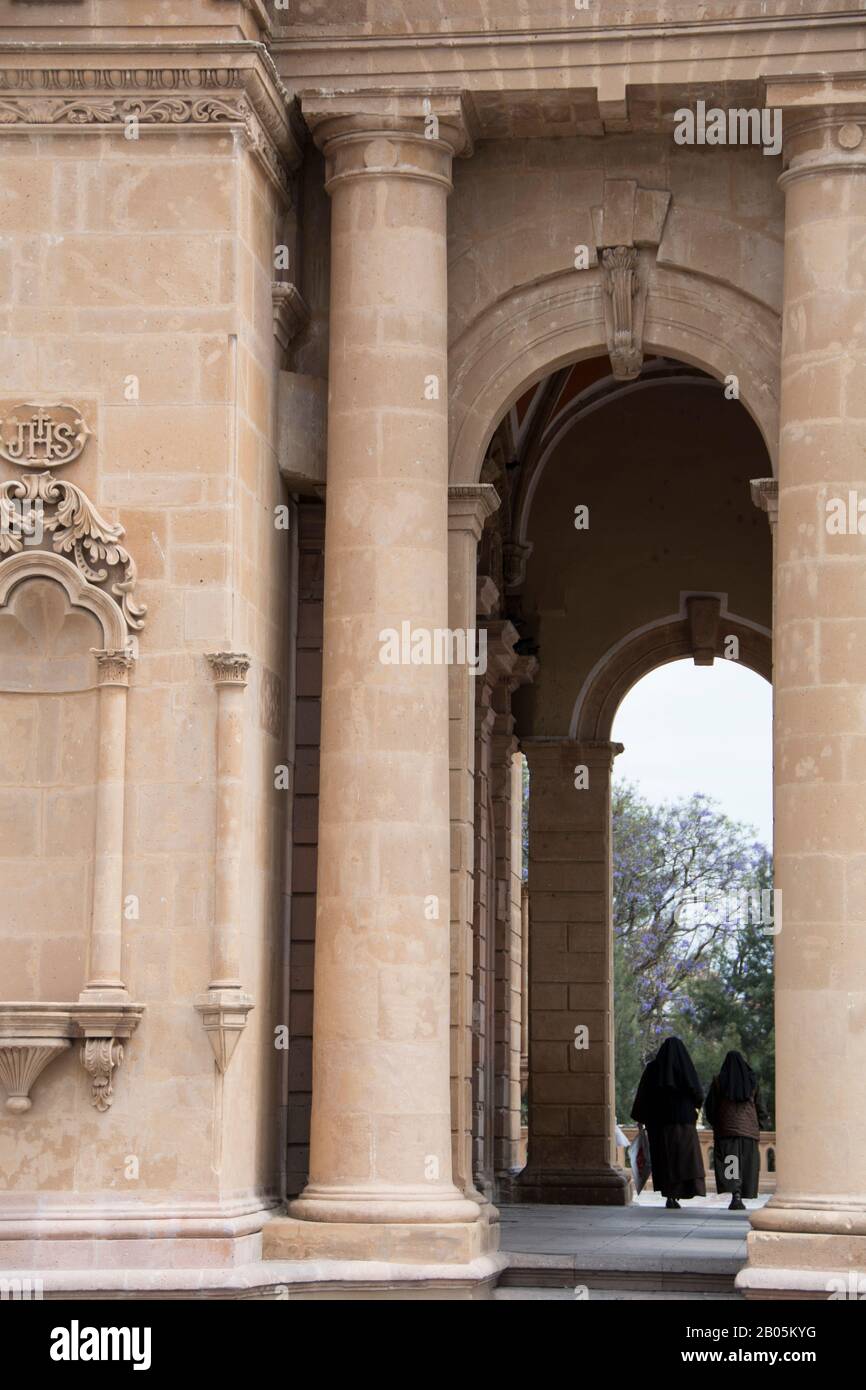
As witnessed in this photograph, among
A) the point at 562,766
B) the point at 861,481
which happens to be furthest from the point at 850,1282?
the point at 562,766

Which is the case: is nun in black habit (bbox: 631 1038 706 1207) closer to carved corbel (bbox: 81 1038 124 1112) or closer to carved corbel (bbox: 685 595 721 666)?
carved corbel (bbox: 685 595 721 666)

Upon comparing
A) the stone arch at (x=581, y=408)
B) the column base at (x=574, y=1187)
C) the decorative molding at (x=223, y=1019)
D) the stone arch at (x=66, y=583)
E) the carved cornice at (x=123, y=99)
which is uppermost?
the stone arch at (x=581, y=408)

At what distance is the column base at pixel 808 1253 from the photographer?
14.5 metres

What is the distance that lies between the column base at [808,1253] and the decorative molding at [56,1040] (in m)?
4.40

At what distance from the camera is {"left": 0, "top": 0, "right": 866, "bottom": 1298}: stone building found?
14828 millimetres

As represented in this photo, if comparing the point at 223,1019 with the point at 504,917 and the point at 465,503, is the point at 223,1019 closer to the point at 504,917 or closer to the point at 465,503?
the point at 465,503

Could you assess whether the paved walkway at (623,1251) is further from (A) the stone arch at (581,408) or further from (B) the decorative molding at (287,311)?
(A) the stone arch at (581,408)

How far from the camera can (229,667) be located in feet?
49.7

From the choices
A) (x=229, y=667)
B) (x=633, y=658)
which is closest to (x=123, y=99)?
(x=229, y=667)

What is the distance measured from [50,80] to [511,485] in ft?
34.6

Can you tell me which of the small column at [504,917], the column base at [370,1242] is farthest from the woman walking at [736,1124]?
the column base at [370,1242]

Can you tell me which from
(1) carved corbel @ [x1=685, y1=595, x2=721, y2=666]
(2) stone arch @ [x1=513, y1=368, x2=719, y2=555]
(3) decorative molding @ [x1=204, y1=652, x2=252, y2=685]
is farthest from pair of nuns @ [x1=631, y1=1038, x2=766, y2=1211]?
(3) decorative molding @ [x1=204, y1=652, x2=252, y2=685]

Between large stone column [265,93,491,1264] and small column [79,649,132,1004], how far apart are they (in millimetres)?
1513
